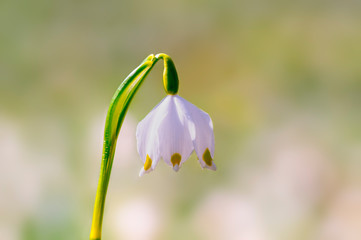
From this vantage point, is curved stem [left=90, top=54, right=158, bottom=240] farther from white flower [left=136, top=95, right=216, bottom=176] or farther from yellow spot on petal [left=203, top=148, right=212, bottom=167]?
yellow spot on petal [left=203, top=148, right=212, bottom=167]

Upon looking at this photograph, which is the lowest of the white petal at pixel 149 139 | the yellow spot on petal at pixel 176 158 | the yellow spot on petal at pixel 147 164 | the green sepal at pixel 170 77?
the yellow spot on petal at pixel 147 164

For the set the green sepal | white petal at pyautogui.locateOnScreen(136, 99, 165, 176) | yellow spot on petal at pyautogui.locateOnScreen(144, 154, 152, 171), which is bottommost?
yellow spot on petal at pyautogui.locateOnScreen(144, 154, 152, 171)

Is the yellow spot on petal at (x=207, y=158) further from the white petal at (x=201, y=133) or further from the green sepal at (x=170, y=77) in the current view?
the green sepal at (x=170, y=77)

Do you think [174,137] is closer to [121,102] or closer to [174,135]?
[174,135]

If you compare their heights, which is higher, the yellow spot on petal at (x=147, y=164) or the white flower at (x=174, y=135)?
the white flower at (x=174, y=135)

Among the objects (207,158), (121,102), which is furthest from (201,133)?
(121,102)

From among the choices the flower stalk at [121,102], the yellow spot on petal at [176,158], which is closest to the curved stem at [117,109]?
the flower stalk at [121,102]

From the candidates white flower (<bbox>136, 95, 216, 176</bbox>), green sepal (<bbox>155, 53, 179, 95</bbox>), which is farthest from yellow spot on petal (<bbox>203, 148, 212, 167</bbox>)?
green sepal (<bbox>155, 53, 179, 95</bbox>)

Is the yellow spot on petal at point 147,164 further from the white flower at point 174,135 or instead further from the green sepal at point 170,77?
the green sepal at point 170,77
